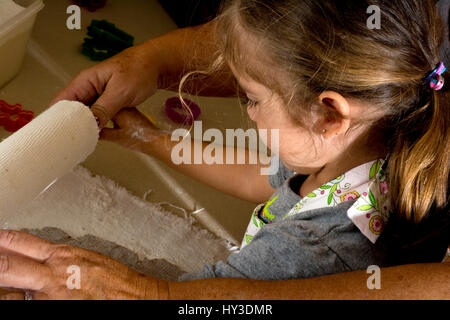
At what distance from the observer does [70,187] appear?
112cm

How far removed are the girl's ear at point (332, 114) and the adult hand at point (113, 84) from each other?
1.31 feet

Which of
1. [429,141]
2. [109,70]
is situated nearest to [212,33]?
[109,70]

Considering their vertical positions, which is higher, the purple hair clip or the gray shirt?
the purple hair clip

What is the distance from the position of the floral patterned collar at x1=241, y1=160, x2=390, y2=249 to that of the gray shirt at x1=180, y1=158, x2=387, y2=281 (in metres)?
0.01

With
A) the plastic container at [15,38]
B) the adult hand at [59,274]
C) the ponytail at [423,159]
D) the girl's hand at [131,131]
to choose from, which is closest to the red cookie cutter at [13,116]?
the plastic container at [15,38]

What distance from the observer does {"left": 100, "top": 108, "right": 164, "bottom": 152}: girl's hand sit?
0.99 m

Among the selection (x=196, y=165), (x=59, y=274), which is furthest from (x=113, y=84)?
(x=59, y=274)

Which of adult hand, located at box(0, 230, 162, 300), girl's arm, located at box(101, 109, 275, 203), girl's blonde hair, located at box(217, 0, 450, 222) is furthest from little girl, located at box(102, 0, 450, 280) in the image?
girl's arm, located at box(101, 109, 275, 203)

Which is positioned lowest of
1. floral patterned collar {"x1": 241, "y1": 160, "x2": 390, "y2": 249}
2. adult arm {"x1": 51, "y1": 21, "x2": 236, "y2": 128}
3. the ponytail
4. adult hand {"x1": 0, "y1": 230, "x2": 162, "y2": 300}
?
adult hand {"x1": 0, "y1": 230, "x2": 162, "y2": 300}

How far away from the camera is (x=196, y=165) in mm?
1034

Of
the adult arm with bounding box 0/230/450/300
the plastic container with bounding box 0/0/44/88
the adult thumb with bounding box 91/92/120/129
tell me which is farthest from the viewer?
the plastic container with bounding box 0/0/44/88

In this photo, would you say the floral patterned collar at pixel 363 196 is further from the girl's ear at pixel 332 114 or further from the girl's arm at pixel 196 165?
the girl's arm at pixel 196 165

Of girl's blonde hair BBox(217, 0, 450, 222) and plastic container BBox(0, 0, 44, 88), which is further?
plastic container BBox(0, 0, 44, 88)

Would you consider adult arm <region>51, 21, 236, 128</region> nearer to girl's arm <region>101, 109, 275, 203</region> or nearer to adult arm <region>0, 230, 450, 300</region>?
girl's arm <region>101, 109, 275, 203</region>
